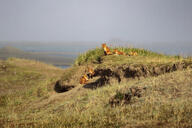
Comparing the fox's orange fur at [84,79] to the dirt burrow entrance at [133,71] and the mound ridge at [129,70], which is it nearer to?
the mound ridge at [129,70]

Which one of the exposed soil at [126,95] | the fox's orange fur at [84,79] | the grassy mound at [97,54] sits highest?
the grassy mound at [97,54]

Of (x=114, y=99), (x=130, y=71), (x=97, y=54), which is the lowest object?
(x=114, y=99)

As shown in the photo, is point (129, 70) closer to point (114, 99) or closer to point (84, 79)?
point (84, 79)

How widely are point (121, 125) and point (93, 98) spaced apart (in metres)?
3.88

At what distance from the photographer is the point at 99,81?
1327cm

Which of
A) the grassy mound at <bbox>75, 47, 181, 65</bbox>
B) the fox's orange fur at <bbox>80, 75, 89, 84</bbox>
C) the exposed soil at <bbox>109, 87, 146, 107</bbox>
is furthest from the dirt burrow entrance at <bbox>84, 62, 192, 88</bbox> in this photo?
the grassy mound at <bbox>75, 47, 181, 65</bbox>

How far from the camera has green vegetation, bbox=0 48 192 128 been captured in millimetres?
6242

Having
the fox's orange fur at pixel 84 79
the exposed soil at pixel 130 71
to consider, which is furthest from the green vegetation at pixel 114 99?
the fox's orange fur at pixel 84 79

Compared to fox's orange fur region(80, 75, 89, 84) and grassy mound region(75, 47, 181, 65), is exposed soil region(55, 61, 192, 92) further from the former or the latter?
grassy mound region(75, 47, 181, 65)

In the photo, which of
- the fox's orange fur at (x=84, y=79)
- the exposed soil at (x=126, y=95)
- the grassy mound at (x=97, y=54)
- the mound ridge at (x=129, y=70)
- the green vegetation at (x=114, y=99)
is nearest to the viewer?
the green vegetation at (x=114, y=99)

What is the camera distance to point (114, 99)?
8695 mm

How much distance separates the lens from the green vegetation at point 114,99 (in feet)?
20.5

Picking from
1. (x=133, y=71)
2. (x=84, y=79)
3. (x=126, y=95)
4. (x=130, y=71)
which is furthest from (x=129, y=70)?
(x=126, y=95)

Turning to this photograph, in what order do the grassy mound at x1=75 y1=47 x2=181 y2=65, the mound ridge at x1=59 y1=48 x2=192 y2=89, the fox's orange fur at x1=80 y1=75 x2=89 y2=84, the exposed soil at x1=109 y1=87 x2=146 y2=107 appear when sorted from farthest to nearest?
the grassy mound at x1=75 y1=47 x2=181 y2=65 < the fox's orange fur at x1=80 y1=75 x2=89 y2=84 < the mound ridge at x1=59 y1=48 x2=192 y2=89 < the exposed soil at x1=109 y1=87 x2=146 y2=107
